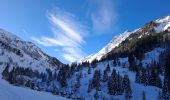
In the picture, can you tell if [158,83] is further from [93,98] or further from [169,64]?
[93,98]

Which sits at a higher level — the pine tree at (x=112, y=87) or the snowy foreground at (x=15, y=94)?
the pine tree at (x=112, y=87)

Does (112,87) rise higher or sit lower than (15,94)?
higher

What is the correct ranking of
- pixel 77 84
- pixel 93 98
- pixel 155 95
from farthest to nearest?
pixel 77 84 → pixel 93 98 → pixel 155 95

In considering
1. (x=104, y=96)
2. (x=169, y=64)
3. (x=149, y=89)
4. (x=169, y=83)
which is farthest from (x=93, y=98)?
(x=169, y=64)

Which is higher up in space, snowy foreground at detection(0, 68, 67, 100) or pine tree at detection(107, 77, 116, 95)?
pine tree at detection(107, 77, 116, 95)

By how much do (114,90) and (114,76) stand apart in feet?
32.5

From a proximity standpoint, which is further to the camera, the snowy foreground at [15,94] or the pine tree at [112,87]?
the pine tree at [112,87]

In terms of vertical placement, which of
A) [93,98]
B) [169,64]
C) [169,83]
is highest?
[169,64]

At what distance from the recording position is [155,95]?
149250 mm

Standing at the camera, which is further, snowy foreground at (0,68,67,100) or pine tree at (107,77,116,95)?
pine tree at (107,77,116,95)

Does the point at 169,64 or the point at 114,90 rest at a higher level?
the point at 169,64

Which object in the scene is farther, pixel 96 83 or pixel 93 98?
pixel 96 83

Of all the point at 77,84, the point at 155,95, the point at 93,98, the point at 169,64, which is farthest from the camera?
the point at 77,84

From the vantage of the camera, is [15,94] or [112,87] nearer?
[15,94]
